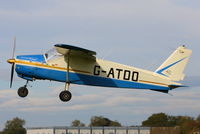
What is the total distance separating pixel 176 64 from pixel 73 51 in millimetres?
6153

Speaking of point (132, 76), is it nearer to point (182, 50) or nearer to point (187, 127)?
point (182, 50)

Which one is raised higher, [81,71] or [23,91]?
[81,71]

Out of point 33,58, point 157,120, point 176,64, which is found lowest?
point 157,120

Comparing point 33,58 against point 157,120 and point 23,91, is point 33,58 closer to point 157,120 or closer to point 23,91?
point 23,91

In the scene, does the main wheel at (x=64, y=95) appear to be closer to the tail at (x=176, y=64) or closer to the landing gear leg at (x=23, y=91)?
the landing gear leg at (x=23, y=91)

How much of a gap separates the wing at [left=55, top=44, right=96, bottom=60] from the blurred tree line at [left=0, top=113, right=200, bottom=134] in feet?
66.9

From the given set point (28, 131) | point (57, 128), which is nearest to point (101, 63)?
point (57, 128)

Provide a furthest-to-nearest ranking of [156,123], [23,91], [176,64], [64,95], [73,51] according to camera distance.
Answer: [156,123]
[176,64]
[23,91]
[64,95]
[73,51]

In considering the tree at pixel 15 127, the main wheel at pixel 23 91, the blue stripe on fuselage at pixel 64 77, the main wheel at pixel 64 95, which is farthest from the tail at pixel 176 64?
the tree at pixel 15 127

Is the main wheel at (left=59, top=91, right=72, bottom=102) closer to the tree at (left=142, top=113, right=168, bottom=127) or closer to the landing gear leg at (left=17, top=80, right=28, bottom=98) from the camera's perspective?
the landing gear leg at (left=17, top=80, right=28, bottom=98)

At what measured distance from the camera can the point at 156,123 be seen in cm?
7175

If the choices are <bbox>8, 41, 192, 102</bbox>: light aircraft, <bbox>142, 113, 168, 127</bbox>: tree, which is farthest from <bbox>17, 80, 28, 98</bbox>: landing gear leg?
<bbox>142, 113, 168, 127</bbox>: tree

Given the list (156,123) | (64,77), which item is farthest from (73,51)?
(156,123)

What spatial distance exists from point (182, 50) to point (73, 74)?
254 inches
